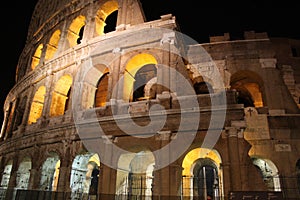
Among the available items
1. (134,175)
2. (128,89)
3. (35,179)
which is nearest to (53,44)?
(128,89)

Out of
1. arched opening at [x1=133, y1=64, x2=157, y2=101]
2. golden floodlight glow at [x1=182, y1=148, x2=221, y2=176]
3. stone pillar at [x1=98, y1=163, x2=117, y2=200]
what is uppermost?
arched opening at [x1=133, y1=64, x2=157, y2=101]

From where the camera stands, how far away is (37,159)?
1243cm

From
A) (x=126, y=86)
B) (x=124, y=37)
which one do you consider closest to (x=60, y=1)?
(x=124, y=37)

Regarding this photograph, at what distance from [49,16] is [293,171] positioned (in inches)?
657

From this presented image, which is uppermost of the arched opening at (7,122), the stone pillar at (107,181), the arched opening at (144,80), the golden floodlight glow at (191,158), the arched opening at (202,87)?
the arched opening at (144,80)

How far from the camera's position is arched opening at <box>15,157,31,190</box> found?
13492mm

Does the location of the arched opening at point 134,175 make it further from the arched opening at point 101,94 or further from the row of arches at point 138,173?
the arched opening at point 101,94

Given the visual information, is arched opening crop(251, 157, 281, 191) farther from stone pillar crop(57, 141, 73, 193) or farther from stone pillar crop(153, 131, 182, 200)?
stone pillar crop(57, 141, 73, 193)

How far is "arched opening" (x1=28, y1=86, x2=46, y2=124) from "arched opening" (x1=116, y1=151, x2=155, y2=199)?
6569mm

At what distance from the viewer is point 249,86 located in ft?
44.1

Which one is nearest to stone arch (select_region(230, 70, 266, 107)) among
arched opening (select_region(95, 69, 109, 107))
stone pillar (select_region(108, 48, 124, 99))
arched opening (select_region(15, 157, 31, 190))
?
stone pillar (select_region(108, 48, 124, 99))

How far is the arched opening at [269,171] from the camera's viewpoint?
10.4 m

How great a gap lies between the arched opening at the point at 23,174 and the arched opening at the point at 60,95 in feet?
9.44

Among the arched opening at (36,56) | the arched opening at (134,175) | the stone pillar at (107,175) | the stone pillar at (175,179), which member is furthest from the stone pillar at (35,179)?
the arched opening at (36,56)
